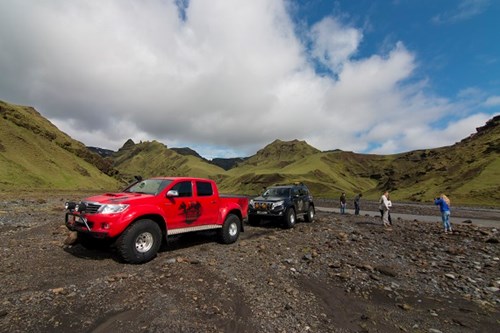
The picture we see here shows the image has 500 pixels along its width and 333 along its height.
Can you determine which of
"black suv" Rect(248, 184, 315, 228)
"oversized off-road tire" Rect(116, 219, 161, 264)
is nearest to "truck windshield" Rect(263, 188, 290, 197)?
"black suv" Rect(248, 184, 315, 228)

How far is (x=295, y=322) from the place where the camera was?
5602 millimetres

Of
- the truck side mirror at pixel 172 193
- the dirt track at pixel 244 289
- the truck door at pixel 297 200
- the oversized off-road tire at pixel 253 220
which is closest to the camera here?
the dirt track at pixel 244 289

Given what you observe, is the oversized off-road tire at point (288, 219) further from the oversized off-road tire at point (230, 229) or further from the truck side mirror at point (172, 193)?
the truck side mirror at point (172, 193)

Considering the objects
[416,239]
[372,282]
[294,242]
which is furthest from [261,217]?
[372,282]

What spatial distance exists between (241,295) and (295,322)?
1.44 metres

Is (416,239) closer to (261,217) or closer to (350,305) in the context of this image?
(261,217)

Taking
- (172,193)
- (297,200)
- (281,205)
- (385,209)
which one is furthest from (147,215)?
(385,209)

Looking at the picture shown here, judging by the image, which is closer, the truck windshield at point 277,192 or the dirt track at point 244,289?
the dirt track at point 244,289

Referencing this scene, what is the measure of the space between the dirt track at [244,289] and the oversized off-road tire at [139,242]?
0.81 feet

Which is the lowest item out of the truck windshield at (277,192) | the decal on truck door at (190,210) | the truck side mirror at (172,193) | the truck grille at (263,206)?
the decal on truck door at (190,210)

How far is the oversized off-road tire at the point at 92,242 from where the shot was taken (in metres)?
8.23

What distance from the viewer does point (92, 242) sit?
28.9 feet

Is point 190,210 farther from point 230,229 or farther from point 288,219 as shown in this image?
point 288,219

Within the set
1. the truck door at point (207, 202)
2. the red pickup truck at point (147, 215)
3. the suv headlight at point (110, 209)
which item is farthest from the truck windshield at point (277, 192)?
the suv headlight at point (110, 209)
